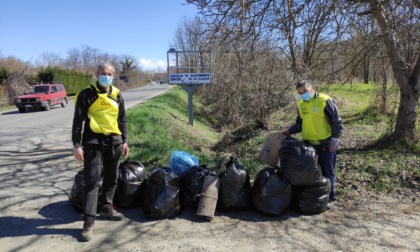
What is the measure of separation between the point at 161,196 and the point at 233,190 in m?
0.91

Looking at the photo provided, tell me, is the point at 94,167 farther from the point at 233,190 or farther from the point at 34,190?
the point at 34,190

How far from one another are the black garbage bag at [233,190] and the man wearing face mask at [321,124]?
3.45ft

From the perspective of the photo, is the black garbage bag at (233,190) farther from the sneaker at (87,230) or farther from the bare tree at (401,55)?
the bare tree at (401,55)

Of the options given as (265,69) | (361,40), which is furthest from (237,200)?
(265,69)

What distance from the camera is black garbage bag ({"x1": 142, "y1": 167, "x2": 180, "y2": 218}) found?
13.9 ft

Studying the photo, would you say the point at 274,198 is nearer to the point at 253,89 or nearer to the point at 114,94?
the point at 114,94

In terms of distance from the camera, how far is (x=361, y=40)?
27.1ft

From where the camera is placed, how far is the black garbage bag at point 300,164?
4.29 metres

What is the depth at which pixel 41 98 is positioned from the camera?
819 inches

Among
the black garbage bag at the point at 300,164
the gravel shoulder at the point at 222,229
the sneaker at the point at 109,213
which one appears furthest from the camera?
the black garbage bag at the point at 300,164

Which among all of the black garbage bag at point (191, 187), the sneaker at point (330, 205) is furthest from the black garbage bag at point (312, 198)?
the black garbage bag at point (191, 187)

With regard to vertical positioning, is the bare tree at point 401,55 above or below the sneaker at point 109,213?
above

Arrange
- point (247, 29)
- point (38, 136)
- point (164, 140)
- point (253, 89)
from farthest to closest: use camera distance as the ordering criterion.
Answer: point (253, 89) → point (38, 136) → point (164, 140) → point (247, 29)

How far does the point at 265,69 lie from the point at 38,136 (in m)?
7.52
